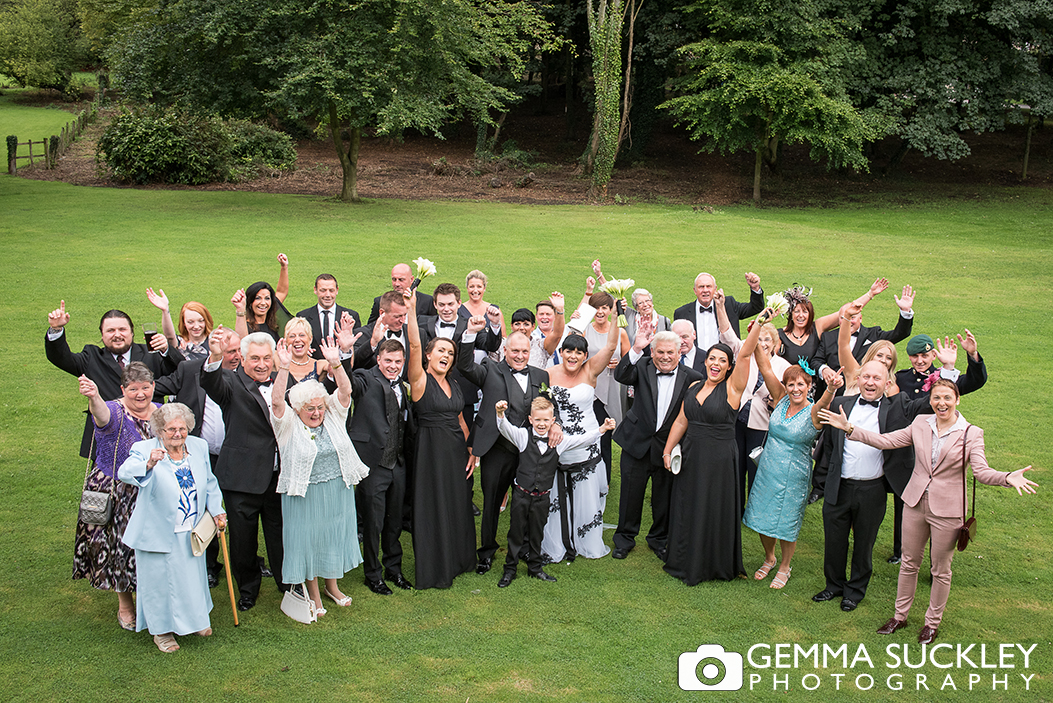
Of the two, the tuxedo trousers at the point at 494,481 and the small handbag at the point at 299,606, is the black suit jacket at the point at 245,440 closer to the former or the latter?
the small handbag at the point at 299,606

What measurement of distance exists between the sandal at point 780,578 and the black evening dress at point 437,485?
2.90 meters

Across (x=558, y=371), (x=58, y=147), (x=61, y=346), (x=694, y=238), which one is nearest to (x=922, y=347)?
(x=558, y=371)

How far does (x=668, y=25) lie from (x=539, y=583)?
111 feet

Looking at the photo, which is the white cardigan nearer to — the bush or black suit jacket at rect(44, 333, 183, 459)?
black suit jacket at rect(44, 333, 183, 459)

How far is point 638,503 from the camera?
27.8 feet

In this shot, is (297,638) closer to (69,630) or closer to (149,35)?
(69,630)

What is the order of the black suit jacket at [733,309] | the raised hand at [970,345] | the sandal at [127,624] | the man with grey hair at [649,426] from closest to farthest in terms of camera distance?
the sandal at [127,624] → the raised hand at [970,345] → the man with grey hair at [649,426] → the black suit jacket at [733,309]

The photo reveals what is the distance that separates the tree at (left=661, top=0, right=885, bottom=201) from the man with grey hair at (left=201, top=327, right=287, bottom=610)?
27.2m

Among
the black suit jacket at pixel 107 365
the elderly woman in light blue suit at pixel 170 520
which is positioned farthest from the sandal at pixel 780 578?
the black suit jacket at pixel 107 365

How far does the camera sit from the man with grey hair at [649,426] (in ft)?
26.6

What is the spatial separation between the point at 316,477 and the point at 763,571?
4202mm

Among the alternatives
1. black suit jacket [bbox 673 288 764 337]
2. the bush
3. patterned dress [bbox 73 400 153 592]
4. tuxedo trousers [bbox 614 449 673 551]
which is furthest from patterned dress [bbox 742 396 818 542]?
the bush

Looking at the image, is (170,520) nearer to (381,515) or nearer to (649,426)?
(381,515)

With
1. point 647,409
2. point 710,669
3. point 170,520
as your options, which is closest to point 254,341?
point 170,520
